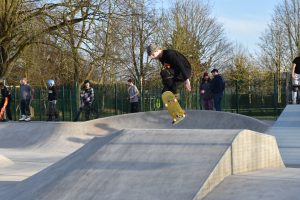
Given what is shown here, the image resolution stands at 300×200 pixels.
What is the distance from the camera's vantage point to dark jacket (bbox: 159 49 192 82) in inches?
288

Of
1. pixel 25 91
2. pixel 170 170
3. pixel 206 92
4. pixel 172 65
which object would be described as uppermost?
pixel 172 65

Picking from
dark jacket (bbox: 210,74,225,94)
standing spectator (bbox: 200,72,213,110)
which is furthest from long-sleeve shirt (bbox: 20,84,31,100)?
dark jacket (bbox: 210,74,225,94)

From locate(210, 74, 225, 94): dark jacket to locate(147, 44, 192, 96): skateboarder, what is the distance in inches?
281

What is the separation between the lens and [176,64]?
7.33 metres

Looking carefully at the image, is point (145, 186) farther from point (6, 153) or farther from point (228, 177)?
point (6, 153)

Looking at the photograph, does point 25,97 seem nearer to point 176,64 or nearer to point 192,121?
point 192,121

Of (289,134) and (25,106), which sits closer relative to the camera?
(289,134)

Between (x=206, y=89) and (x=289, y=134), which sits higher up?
(x=206, y=89)

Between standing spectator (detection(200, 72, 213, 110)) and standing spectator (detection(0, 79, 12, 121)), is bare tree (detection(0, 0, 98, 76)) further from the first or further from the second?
standing spectator (detection(200, 72, 213, 110))

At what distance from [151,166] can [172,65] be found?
91.8 inches

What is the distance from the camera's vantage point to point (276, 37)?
1400 inches

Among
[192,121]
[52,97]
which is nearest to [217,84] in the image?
[192,121]

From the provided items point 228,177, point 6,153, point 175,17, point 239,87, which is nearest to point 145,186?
point 228,177

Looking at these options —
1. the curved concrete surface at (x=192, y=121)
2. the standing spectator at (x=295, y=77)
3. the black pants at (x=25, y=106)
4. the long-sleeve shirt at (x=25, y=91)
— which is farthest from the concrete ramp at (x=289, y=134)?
the black pants at (x=25, y=106)
